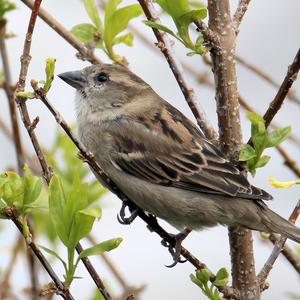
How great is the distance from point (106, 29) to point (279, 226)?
1.26 m

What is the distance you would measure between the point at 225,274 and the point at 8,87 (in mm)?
1372

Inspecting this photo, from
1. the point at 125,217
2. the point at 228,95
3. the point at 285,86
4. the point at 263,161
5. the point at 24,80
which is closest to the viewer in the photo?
the point at 24,80

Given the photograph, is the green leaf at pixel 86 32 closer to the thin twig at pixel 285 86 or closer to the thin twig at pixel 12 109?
the thin twig at pixel 12 109

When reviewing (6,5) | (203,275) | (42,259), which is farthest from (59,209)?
(6,5)

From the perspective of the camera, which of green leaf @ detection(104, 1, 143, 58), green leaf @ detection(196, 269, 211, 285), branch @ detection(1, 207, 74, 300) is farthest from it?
green leaf @ detection(104, 1, 143, 58)

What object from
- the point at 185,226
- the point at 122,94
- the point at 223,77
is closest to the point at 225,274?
the point at 223,77

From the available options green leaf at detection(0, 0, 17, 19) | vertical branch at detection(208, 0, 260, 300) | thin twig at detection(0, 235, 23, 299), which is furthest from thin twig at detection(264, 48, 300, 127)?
thin twig at detection(0, 235, 23, 299)

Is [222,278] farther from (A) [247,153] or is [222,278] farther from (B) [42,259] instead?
(B) [42,259]

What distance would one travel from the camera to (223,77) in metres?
2.96

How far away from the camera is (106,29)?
11.3 feet

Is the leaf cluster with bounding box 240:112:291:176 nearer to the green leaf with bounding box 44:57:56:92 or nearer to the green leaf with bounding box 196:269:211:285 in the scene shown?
Result: the green leaf with bounding box 196:269:211:285

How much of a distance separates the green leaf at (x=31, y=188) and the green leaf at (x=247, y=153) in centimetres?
80

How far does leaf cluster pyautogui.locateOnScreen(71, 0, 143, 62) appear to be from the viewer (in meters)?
3.38

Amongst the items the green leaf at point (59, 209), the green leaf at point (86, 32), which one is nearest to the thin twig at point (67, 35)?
the green leaf at point (86, 32)
